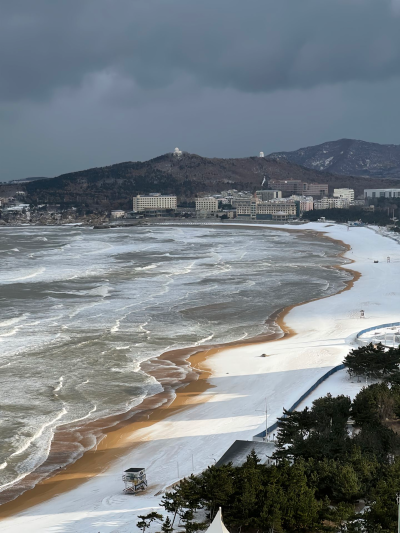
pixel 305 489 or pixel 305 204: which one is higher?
pixel 305 204

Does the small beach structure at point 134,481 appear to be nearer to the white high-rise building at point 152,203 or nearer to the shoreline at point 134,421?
the shoreline at point 134,421

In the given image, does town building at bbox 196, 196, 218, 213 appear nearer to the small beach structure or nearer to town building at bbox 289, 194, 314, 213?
town building at bbox 289, 194, 314, 213

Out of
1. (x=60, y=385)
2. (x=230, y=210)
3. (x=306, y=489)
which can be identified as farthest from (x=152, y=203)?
(x=306, y=489)

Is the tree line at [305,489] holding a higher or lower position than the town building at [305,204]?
lower

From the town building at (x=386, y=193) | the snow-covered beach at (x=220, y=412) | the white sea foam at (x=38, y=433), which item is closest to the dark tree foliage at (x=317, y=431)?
the snow-covered beach at (x=220, y=412)

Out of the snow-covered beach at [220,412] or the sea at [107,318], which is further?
the sea at [107,318]

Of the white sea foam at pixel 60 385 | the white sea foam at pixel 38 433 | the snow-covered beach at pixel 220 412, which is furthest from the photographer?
the white sea foam at pixel 60 385

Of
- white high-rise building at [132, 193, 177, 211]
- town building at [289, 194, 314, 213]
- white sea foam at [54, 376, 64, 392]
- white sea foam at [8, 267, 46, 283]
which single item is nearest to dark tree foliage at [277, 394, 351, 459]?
white sea foam at [54, 376, 64, 392]

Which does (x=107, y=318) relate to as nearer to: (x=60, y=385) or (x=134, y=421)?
(x=60, y=385)
